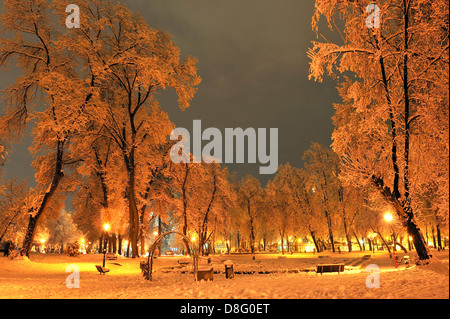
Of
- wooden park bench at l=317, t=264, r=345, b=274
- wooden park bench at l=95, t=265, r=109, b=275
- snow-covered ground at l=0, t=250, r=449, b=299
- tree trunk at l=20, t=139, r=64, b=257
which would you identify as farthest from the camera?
tree trunk at l=20, t=139, r=64, b=257

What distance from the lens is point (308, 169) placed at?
150 ft

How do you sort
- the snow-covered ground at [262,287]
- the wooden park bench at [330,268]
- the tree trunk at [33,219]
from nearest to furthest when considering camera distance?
the snow-covered ground at [262,287]
the wooden park bench at [330,268]
the tree trunk at [33,219]

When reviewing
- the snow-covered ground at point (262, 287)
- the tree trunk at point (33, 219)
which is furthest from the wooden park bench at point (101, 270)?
the tree trunk at point (33, 219)

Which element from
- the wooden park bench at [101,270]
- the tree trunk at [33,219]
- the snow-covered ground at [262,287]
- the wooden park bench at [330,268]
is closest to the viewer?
the snow-covered ground at [262,287]

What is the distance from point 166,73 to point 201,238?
2254 centimetres

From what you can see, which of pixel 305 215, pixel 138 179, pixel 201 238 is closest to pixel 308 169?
pixel 305 215

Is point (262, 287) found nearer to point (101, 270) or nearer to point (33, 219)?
point (101, 270)

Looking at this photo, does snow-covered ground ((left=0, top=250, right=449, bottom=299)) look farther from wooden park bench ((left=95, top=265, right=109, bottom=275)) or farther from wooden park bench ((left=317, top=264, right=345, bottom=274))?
wooden park bench ((left=317, top=264, right=345, bottom=274))

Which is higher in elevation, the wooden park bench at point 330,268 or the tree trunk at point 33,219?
the tree trunk at point 33,219

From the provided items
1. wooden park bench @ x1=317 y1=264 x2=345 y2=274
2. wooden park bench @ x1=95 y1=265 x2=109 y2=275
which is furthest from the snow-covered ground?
wooden park bench @ x1=317 y1=264 x2=345 y2=274

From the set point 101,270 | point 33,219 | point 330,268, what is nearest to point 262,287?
point 330,268

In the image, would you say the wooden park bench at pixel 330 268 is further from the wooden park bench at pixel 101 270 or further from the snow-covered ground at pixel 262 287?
the wooden park bench at pixel 101 270
